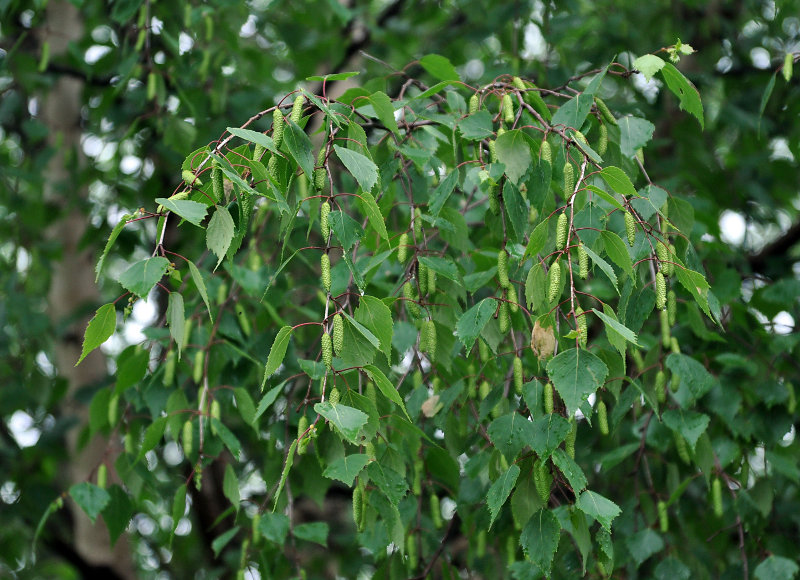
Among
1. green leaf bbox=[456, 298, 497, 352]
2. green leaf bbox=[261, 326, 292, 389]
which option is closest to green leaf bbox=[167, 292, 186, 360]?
green leaf bbox=[261, 326, 292, 389]

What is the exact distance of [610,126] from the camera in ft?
4.93

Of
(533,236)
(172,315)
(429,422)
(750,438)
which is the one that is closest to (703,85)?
(750,438)

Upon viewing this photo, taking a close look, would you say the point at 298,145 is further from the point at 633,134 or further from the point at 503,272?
the point at 633,134

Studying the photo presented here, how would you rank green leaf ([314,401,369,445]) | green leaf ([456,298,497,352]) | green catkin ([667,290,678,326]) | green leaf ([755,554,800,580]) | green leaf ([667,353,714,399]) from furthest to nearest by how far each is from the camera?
green leaf ([755,554,800,580])
green leaf ([667,353,714,399])
green catkin ([667,290,678,326])
green leaf ([456,298,497,352])
green leaf ([314,401,369,445])

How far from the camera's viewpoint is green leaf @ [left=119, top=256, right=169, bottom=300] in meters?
1.07

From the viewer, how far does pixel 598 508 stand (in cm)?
111

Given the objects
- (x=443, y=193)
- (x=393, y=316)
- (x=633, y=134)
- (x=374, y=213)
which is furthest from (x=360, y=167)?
(x=393, y=316)

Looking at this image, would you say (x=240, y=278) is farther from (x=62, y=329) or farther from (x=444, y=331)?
(x=62, y=329)

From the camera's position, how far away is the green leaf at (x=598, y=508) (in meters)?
1.09

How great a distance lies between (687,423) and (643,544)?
31 centimetres

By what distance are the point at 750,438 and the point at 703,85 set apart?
1.33 m

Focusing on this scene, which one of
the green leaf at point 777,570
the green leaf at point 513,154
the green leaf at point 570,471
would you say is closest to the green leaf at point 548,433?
the green leaf at point 570,471

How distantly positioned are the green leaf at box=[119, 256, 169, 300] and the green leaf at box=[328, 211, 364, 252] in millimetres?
233

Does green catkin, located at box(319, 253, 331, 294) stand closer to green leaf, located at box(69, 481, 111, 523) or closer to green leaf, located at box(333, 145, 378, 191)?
green leaf, located at box(333, 145, 378, 191)
